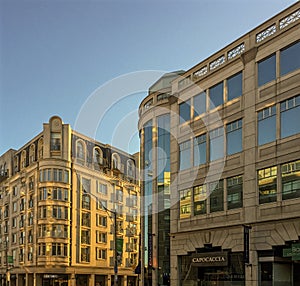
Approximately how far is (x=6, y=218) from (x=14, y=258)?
27.1 ft

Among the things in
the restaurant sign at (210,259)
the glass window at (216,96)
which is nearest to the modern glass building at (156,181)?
the restaurant sign at (210,259)

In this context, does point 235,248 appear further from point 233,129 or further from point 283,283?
point 233,129

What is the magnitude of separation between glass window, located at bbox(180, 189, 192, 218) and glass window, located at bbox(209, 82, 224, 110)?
6.43 meters

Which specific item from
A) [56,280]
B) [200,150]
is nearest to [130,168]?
[56,280]

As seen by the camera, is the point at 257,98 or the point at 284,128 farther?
the point at 257,98

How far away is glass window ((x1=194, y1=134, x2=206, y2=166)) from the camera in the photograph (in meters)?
36.4

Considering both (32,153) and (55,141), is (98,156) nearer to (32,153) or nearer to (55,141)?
(55,141)

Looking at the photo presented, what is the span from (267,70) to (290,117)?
12.1 feet

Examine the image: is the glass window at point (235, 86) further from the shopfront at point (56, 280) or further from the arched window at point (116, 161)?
the arched window at point (116, 161)

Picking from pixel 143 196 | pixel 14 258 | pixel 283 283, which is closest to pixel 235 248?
pixel 283 283

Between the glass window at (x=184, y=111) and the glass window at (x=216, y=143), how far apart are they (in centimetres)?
372

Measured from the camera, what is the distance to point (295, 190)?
27781mm

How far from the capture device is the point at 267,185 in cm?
2986

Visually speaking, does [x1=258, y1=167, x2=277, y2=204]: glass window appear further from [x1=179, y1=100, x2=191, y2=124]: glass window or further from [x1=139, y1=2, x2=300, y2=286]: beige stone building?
[x1=179, y1=100, x2=191, y2=124]: glass window
